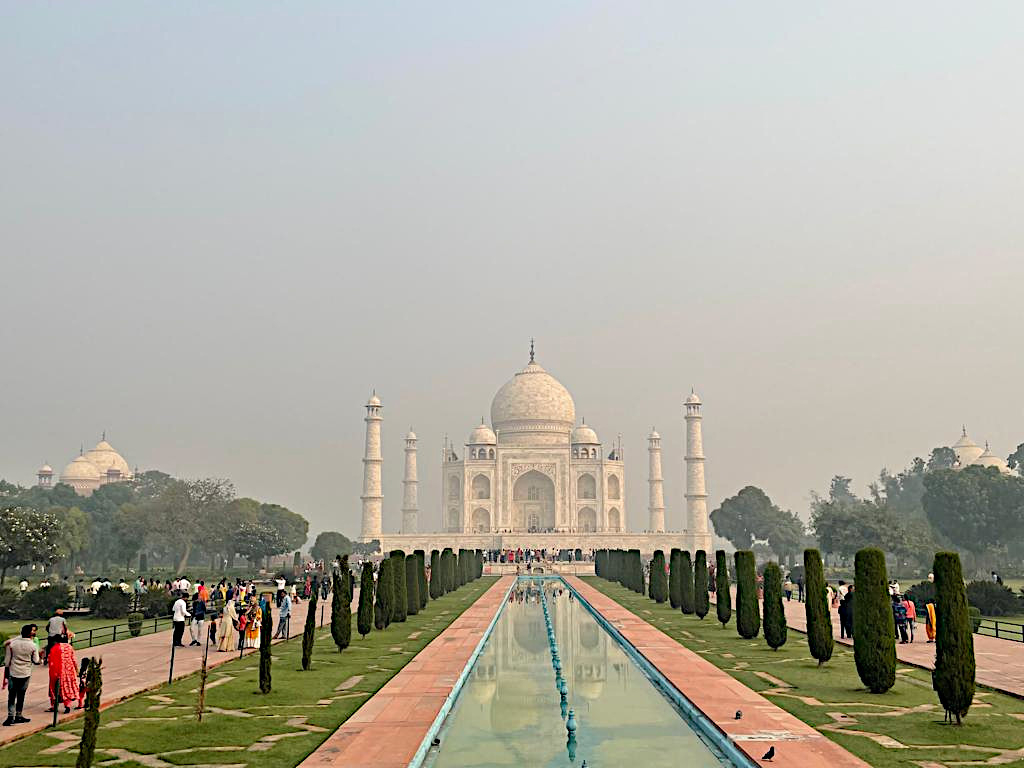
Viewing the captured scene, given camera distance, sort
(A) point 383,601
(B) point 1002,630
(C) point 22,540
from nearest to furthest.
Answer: (B) point 1002,630, (A) point 383,601, (C) point 22,540

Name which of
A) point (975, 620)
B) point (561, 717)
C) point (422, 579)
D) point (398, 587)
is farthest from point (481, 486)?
point (561, 717)

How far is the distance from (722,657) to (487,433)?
5447cm

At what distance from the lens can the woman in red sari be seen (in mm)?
10430

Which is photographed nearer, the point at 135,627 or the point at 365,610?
the point at 365,610

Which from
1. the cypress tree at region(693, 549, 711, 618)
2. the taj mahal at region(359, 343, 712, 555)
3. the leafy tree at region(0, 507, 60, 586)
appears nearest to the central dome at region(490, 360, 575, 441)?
the taj mahal at region(359, 343, 712, 555)

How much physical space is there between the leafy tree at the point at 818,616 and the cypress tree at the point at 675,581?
10941mm

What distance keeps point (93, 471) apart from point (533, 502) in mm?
43404

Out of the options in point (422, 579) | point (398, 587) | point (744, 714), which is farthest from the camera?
point (422, 579)

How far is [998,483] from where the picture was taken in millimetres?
50312

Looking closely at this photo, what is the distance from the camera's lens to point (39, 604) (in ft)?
74.2

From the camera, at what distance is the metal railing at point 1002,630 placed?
18703 millimetres

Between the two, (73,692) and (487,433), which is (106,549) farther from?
(73,692)

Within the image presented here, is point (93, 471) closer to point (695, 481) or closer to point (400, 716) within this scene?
point (695, 481)

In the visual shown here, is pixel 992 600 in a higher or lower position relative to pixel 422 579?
lower
